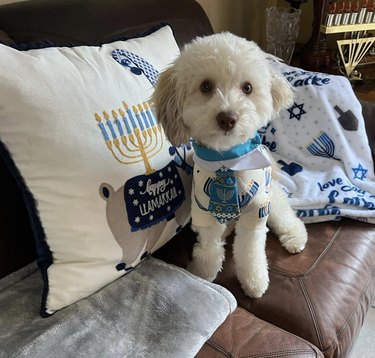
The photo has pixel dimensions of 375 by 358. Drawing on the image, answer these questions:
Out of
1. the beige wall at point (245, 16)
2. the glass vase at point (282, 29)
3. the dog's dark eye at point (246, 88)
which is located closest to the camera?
the dog's dark eye at point (246, 88)

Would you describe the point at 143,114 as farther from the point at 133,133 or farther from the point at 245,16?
the point at 245,16

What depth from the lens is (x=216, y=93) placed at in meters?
1.01

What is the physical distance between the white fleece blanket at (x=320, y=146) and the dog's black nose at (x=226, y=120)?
526mm

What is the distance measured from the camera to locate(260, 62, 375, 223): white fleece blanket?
4.55 ft

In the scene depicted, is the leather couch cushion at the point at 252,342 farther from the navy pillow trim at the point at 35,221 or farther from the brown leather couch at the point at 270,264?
the navy pillow trim at the point at 35,221

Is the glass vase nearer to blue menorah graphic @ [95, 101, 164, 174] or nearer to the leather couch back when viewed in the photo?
the leather couch back

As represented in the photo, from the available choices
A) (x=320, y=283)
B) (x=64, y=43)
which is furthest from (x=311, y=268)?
(x=64, y=43)

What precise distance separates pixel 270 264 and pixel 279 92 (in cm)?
50

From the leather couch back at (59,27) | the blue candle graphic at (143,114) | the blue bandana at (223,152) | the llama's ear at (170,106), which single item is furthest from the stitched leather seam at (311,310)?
the leather couch back at (59,27)

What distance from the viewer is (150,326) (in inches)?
37.7

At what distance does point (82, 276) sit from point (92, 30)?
751 millimetres

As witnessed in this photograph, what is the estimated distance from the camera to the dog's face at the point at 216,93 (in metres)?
0.98

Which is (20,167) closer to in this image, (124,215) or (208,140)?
(124,215)

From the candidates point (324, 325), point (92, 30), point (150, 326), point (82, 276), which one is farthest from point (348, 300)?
point (92, 30)
